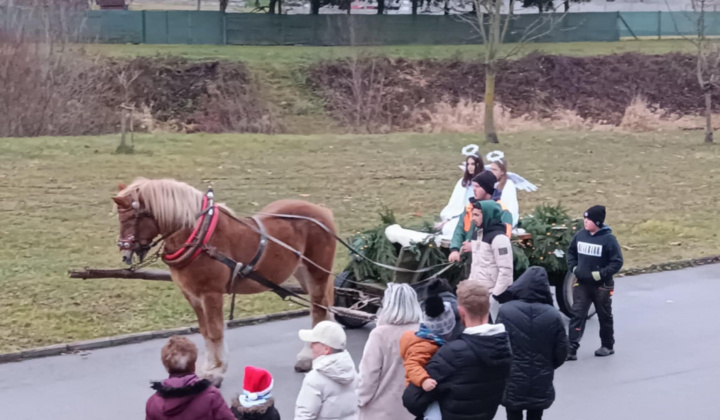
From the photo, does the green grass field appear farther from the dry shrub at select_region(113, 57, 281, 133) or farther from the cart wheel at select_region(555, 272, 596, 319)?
the cart wheel at select_region(555, 272, 596, 319)

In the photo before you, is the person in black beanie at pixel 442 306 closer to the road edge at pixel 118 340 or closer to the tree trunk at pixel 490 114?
the road edge at pixel 118 340

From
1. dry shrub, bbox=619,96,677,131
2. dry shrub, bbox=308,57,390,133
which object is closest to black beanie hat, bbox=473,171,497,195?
dry shrub, bbox=619,96,677,131

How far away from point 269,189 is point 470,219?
10227 millimetres

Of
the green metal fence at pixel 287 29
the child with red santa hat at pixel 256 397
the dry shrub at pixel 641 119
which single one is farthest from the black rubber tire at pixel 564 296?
the green metal fence at pixel 287 29

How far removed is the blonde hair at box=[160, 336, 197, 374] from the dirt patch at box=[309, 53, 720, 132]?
1181 inches

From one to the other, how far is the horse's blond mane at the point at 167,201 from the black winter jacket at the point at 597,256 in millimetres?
3798

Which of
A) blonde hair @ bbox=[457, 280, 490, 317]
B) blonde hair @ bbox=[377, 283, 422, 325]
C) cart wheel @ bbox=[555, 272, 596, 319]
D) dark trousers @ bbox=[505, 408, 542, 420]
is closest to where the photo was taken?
blonde hair @ bbox=[457, 280, 490, 317]

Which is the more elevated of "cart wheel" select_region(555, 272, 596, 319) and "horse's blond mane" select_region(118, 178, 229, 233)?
"horse's blond mane" select_region(118, 178, 229, 233)

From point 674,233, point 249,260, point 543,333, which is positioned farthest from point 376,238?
point 674,233

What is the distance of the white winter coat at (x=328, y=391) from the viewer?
546 cm

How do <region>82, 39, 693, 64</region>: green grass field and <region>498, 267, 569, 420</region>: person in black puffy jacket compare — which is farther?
<region>82, 39, 693, 64</region>: green grass field

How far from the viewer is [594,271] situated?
9.32 metres

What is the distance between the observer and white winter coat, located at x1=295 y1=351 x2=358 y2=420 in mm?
5457

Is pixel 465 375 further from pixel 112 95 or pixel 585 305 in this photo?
pixel 112 95
